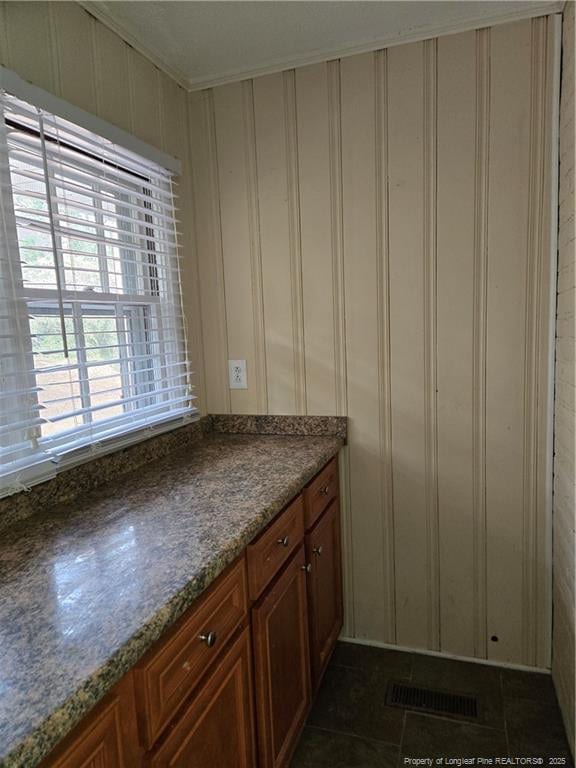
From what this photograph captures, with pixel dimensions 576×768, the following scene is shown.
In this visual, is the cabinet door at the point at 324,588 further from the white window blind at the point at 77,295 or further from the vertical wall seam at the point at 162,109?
the vertical wall seam at the point at 162,109

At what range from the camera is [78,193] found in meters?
1.41

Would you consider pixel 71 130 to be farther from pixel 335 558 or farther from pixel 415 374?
pixel 335 558

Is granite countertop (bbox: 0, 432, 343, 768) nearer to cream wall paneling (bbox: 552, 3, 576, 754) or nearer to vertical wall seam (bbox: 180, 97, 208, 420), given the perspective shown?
vertical wall seam (bbox: 180, 97, 208, 420)

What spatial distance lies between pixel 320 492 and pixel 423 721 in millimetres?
842

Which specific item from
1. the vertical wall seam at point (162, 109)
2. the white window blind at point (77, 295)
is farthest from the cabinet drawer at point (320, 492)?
the vertical wall seam at point (162, 109)

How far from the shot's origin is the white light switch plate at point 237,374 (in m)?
2.10

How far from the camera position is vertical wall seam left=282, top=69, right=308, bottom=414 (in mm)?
1899

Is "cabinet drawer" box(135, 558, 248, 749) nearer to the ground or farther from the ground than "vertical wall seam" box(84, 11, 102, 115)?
nearer to the ground

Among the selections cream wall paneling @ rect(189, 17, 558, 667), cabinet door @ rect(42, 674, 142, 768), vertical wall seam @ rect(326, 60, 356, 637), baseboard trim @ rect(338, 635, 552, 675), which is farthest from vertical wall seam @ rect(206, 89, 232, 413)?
cabinet door @ rect(42, 674, 142, 768)

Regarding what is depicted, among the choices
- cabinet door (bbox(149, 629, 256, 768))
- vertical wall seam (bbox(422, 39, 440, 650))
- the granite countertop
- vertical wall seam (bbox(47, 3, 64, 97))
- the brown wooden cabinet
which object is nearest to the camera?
the granite countertop

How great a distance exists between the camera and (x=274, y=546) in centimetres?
135

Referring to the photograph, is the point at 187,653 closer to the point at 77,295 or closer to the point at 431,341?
the point at 77,295

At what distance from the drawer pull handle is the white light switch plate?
1.20 m

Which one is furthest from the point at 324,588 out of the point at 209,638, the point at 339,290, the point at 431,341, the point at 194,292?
the point at 194,292
